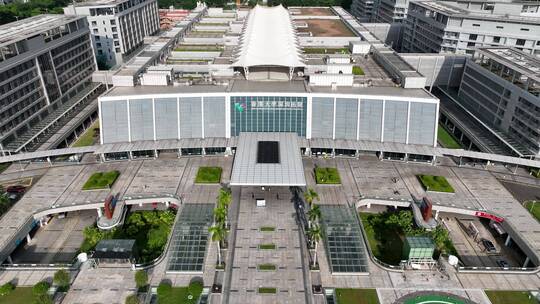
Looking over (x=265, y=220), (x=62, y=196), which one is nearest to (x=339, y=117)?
(x=265, y=220)

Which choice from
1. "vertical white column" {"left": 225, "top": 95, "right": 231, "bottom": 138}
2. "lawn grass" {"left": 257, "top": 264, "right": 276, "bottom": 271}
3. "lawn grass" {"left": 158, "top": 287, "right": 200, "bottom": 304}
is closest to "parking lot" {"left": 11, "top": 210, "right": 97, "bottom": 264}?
"lawn grass" {"left": 158, "top": 287, "right": 200, "bottom": 304}

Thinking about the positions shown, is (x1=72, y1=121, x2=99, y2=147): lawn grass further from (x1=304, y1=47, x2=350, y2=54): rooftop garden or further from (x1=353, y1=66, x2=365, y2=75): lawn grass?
(x1=353, y1=66, x2=365, y2=75): lawn grass

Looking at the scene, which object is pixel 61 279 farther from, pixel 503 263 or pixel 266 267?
pixel 503 263

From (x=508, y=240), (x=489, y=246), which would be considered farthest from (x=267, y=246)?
(x=508, y=240)

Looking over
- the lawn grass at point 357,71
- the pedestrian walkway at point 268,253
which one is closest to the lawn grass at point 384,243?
the pedestrian walkway at point 268,253

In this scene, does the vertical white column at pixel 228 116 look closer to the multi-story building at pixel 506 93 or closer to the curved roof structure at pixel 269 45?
the curved roof structure at pixel 269 45

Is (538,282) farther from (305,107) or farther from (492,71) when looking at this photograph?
(492,71)
